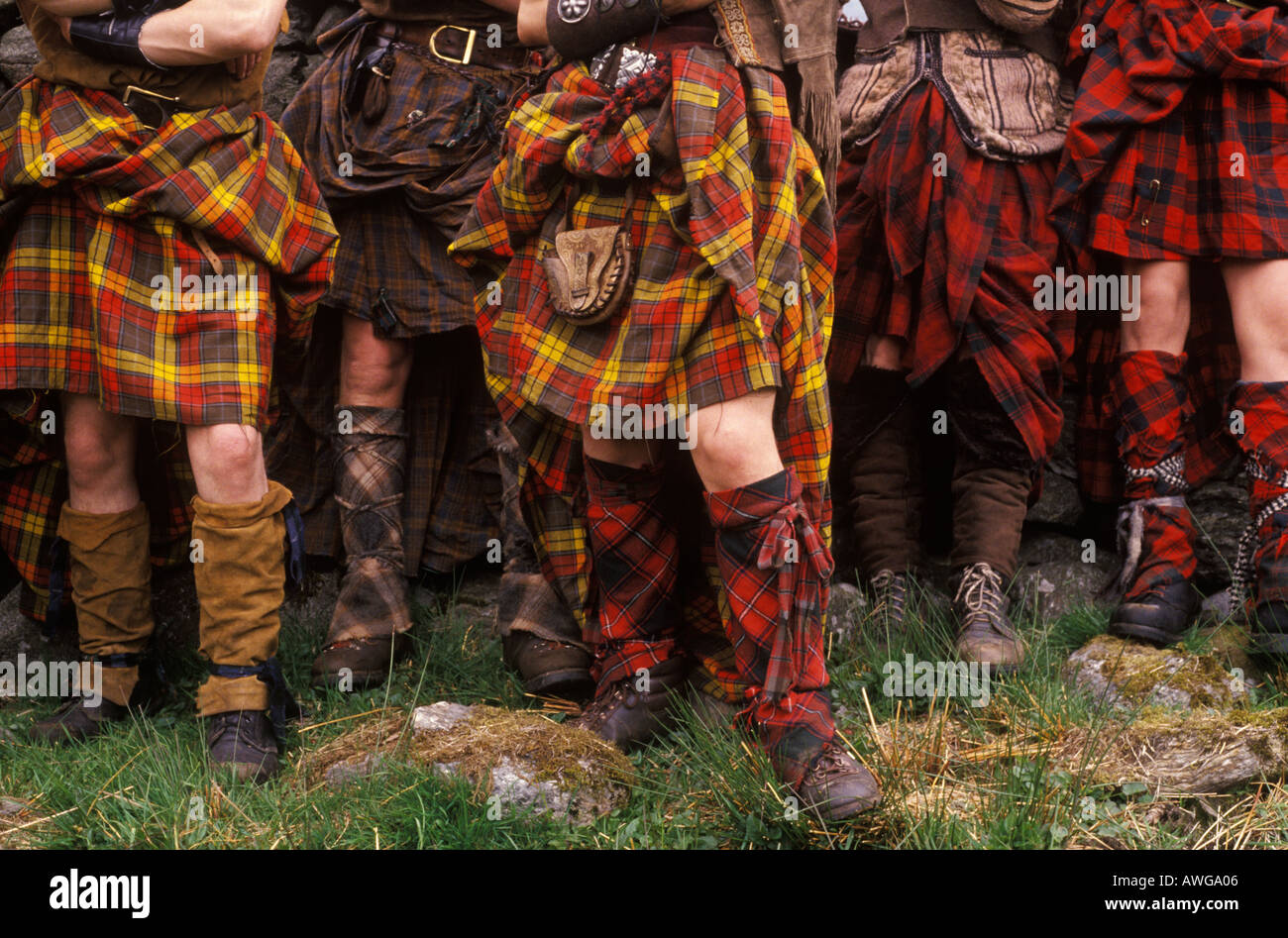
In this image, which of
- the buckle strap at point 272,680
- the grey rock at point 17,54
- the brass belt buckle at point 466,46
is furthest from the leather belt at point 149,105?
the grey rock at point 17,54

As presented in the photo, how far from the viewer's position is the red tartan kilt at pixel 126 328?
2.71 metres

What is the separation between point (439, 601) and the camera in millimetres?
3627

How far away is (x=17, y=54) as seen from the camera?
3.88m

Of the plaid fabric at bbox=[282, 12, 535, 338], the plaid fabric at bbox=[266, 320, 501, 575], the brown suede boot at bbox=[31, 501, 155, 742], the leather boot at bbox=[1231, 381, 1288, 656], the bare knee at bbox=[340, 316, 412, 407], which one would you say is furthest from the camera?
the plaid fabric at bbox=[266, 320, 501, 575]

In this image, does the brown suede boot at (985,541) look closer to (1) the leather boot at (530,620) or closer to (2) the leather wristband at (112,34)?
(1) the leather boot at (530,620)

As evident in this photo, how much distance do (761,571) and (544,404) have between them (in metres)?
0.57

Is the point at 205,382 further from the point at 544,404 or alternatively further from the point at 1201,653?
the point at 1201,653

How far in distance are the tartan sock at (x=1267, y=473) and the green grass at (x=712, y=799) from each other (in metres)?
0.25

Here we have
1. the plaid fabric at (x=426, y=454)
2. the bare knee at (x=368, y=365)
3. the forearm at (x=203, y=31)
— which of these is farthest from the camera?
the plaid fabric at (x=426, y=454)

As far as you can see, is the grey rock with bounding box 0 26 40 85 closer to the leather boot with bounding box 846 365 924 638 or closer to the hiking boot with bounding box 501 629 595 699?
the hiking boot with bounding box 501 629 595 699

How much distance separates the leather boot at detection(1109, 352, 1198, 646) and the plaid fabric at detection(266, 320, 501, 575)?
1.72m

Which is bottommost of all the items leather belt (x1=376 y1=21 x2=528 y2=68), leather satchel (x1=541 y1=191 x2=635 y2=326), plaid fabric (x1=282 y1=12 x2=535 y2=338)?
leather satchel (x1=541 y1=191 x2=635 y2=326)

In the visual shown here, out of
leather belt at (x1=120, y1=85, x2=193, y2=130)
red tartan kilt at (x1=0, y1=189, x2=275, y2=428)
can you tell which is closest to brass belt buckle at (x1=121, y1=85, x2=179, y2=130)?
leather belt at (x1=120, y1=85, x2=193, y2=130)

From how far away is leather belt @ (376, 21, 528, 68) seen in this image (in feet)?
10.7
